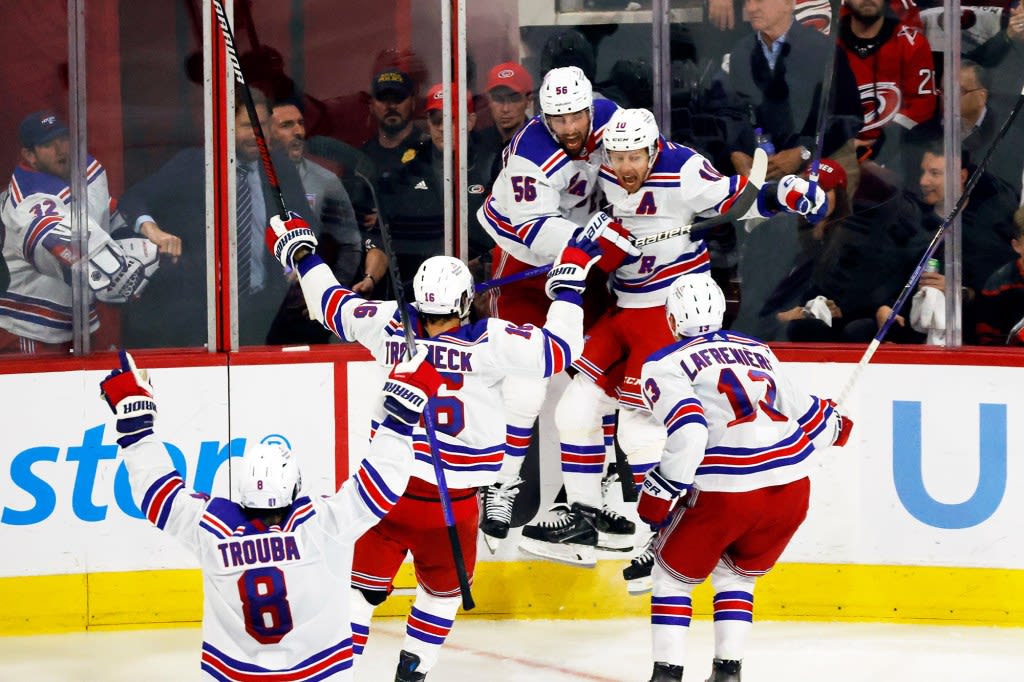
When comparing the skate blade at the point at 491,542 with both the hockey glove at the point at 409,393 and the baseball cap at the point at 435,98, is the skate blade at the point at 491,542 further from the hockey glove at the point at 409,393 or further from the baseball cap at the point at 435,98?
the hockey glove at the point at 409,393

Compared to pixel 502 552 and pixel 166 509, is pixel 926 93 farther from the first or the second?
pixel 166 509

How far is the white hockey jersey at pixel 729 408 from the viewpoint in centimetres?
458

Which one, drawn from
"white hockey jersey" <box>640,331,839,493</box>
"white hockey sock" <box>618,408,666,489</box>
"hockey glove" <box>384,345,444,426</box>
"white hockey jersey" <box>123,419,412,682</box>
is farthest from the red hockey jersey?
"white hockey jersey" <box>123,419,412,682</box>

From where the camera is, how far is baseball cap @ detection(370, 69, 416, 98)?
5.71 metres

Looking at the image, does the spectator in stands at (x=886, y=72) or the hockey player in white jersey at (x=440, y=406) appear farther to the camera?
the spectator in stands at (x=886, y=72)

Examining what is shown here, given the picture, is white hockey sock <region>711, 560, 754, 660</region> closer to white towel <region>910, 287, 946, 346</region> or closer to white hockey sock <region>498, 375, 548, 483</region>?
white hockey sock <region>498, 375, 548, 483</region>

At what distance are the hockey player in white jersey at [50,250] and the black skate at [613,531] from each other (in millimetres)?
1748

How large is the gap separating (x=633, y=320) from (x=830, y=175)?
94 cm

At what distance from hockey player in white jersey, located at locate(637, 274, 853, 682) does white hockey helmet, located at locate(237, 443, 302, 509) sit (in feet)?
4.22

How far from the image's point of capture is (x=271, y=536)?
361 centimetres

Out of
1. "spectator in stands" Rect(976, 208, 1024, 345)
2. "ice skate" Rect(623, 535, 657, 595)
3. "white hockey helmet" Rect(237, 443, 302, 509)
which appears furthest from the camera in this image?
"spectator in stands" Rect(976, 208, 1024, 345)

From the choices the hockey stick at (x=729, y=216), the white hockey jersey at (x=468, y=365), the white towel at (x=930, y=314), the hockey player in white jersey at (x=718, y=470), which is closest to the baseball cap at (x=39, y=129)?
the white hockey jersey at (x=468, y=365)

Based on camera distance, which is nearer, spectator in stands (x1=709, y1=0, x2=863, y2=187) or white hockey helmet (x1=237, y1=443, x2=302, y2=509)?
white hockey helmet (x1=237, y1=443, x2=302, y2=509)

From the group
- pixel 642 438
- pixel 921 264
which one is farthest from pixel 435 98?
pixel 921 264
